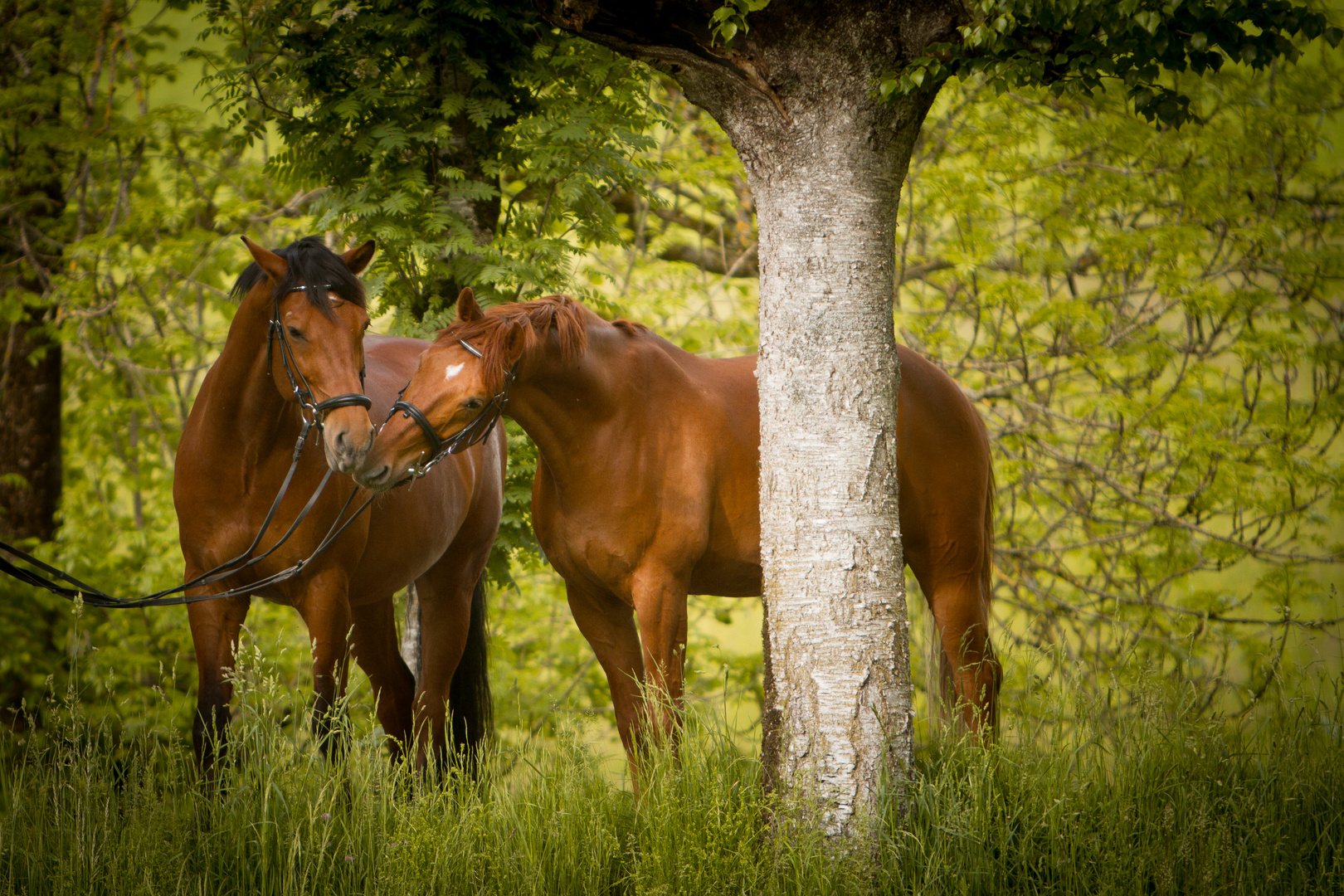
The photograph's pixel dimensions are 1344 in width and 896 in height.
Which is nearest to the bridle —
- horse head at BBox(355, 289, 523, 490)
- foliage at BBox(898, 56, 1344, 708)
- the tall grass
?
horse head at BBox(355, 289, 523, 490)

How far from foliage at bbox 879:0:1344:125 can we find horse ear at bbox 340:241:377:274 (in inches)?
77.6

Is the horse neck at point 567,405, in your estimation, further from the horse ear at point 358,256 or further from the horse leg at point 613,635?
the horse ear at point 358,256

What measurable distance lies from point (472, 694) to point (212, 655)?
1.54 m

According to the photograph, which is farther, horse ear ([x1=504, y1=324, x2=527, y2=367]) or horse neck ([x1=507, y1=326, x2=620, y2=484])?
horse neck ([x1=507, y1=326, x2=620, y2=484])

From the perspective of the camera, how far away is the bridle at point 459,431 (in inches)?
135

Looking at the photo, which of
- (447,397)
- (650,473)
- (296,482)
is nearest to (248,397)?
(296,482)

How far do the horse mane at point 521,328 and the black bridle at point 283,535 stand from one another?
1.38 ft

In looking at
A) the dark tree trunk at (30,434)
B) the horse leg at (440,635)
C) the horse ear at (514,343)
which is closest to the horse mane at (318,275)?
the horse ear at (514,343)

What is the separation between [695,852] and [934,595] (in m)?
1.82

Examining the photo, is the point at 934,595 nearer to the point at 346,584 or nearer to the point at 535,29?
the point at 346,584

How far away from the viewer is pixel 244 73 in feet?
16.1

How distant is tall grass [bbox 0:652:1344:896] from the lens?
2924mm

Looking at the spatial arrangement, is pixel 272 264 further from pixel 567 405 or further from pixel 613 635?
pixel 613 635

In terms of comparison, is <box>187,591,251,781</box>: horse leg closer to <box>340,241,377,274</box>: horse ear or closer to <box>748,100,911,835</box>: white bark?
<box>340,241,377,274</box>: horse ear
